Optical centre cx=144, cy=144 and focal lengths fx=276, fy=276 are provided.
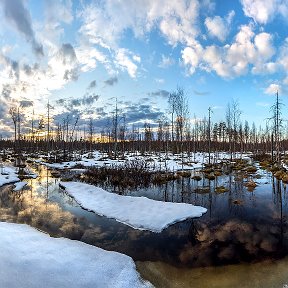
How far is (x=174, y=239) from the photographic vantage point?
8984 mm

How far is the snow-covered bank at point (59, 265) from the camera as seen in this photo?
5.95 metres

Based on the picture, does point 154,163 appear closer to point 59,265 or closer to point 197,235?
point 197,235

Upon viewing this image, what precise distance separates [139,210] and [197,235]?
3610 millimetres

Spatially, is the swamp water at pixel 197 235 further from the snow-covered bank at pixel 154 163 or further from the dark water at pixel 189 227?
the snow-covered bank at pixel 154 163

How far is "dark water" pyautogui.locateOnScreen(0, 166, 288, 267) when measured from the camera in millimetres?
7824

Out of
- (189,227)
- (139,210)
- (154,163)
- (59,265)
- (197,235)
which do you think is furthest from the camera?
(154,163)

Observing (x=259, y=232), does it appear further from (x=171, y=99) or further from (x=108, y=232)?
(x=171, y=99)

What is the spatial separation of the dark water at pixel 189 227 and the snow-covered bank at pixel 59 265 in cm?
77

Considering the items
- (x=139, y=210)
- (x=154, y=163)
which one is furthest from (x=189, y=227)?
(x=154, y=163)

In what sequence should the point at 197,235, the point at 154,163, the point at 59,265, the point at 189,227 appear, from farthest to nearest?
the point at 154,163, the point at 189,227, the point at 197,235, the point at 59,265

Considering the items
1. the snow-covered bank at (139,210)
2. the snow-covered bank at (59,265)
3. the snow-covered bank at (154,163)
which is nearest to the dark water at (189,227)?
the snow-covered bank at (139,210)

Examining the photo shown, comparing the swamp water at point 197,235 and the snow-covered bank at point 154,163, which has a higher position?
the snow-covered bank at point 154,163

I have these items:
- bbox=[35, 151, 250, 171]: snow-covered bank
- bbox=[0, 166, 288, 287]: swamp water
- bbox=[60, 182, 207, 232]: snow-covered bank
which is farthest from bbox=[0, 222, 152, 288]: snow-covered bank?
bbox=[35, 151, 250, 171]: snow-covered bank

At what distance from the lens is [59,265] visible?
676 centimetres
